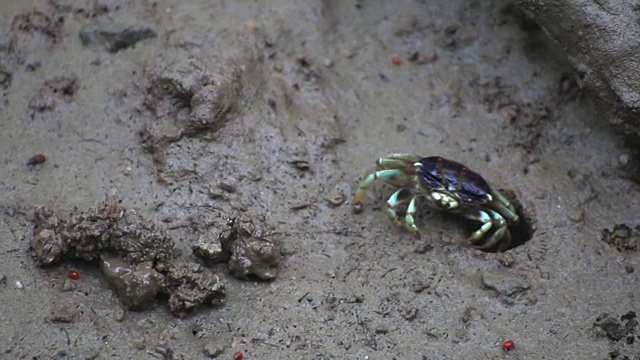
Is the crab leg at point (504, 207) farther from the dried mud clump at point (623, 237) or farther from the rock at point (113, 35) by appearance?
the rock at point (113, 35)

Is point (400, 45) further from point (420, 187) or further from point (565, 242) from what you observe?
point (565, 242)

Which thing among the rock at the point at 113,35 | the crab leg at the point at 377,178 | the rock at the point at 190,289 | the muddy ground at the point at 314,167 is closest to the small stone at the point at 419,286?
the muddy ground at the point at 314,167

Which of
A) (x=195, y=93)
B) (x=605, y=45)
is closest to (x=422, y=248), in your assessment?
(x=605, y=45)

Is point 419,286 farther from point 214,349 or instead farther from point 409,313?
point 214,349

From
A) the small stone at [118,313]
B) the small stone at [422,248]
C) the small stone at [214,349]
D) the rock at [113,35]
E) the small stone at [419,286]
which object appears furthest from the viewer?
the rock at [113,35]

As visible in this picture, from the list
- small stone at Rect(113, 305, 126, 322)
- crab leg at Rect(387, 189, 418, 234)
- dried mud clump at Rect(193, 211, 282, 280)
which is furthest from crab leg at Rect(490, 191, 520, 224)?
small stone at Rect(113, 305, 126, 322)

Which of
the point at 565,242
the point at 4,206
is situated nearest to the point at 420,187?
the point at 565,242

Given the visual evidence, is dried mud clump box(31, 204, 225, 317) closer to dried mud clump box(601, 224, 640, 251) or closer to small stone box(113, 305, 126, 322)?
small stone box(113, 305, 126, 322)
